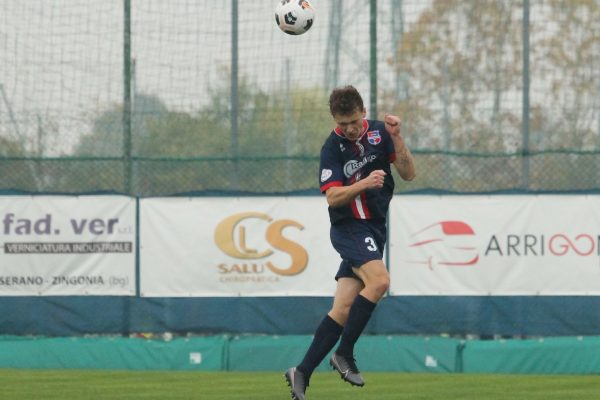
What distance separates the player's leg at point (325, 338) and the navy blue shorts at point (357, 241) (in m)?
0.10

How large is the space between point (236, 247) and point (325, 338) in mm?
5909

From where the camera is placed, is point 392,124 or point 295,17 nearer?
point 392,124

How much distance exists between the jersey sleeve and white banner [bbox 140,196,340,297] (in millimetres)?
5612

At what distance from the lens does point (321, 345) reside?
8844 mm

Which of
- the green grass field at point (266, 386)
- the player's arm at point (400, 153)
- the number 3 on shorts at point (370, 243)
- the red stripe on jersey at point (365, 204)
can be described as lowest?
the green grass field at point (266, 386)

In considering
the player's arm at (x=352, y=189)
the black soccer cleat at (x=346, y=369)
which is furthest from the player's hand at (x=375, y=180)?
the black soccer cleat at (x=346, y=369)

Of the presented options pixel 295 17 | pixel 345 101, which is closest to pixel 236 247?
pixel 295 17

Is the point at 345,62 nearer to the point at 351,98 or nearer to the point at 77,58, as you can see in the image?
the point at 77,58

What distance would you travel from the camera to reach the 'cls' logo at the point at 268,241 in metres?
14.6

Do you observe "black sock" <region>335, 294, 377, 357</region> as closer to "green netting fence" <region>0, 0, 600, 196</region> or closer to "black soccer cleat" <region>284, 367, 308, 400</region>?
"black soccer cleat" <region>284, 367, 308, 400</region>

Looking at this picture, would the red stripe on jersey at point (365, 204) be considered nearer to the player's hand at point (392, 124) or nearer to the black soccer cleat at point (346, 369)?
the player's hand at point (392, 124)

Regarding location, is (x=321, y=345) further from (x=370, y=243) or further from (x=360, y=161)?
(x=360, y=161)

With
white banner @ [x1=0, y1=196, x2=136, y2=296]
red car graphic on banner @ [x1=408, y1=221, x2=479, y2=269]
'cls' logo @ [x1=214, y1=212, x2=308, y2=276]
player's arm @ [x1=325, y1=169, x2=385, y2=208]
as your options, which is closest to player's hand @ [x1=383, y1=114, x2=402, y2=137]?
player's arm @ [x1=325, y1=169, x2=385, y2=208]

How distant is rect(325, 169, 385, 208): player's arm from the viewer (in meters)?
8.52
